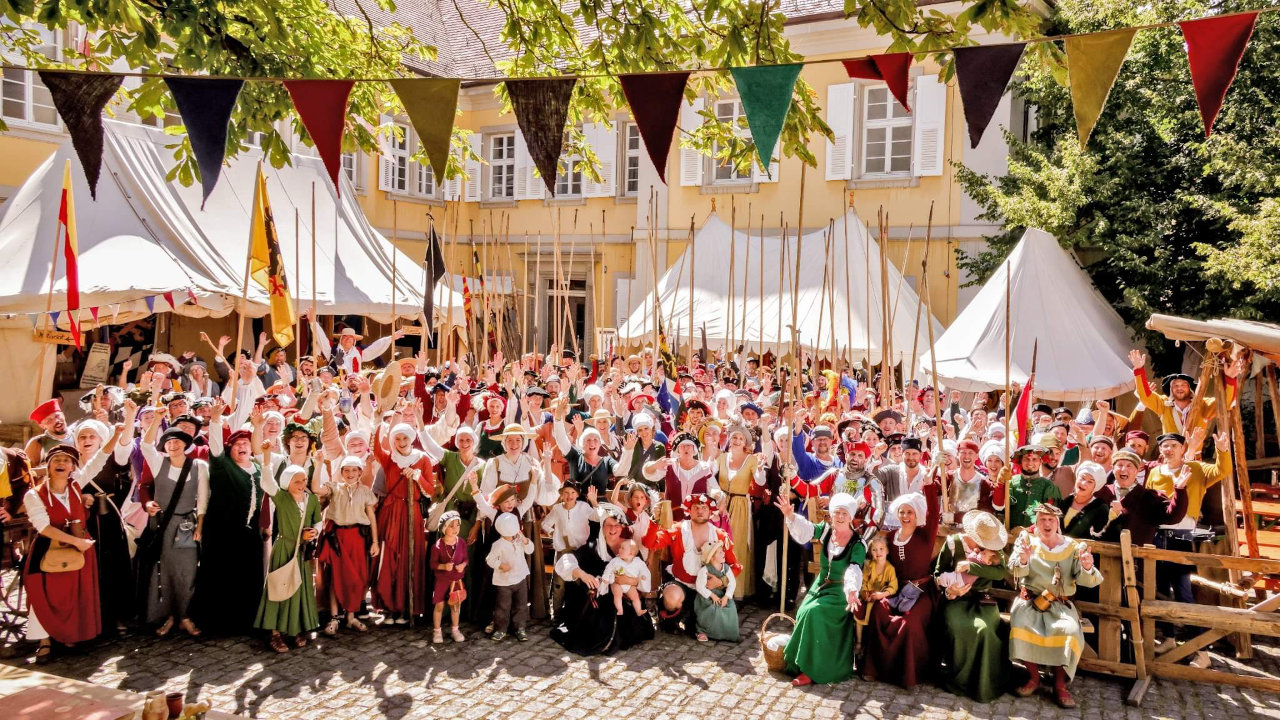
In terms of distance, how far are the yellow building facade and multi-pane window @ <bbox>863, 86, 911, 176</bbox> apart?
0.02 m

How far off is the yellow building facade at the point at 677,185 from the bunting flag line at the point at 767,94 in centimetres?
742

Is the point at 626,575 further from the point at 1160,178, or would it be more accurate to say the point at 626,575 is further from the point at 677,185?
the point at 677,185

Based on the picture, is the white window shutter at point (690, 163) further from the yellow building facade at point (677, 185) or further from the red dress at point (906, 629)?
the red dress at point (906, 629)

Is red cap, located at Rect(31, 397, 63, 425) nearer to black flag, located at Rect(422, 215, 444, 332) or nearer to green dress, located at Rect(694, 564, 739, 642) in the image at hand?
black flag, located at Rect(422, 215, 444, 332)

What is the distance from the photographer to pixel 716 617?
6.13 meters

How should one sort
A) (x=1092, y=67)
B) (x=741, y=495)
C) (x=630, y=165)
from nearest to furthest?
(x=1092, y=67) < (x=741, y=495) < (x=630, y=165)

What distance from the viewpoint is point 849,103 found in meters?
15.7

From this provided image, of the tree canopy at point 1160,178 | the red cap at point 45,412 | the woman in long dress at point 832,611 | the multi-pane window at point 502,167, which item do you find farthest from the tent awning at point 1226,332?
the multi-pane window at point 502,167

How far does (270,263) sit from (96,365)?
698cm

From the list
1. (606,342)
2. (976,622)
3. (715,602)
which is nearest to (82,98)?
(715,602)

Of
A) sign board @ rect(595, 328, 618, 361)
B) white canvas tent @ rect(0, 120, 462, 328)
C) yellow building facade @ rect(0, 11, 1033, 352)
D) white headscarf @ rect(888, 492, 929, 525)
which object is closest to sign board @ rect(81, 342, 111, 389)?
yellow building facade @ rect(0, 11, 1033, 352)

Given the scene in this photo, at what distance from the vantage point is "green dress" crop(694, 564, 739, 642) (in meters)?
6.13

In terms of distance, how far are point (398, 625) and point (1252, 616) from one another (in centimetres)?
518

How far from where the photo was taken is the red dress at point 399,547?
622 cm
